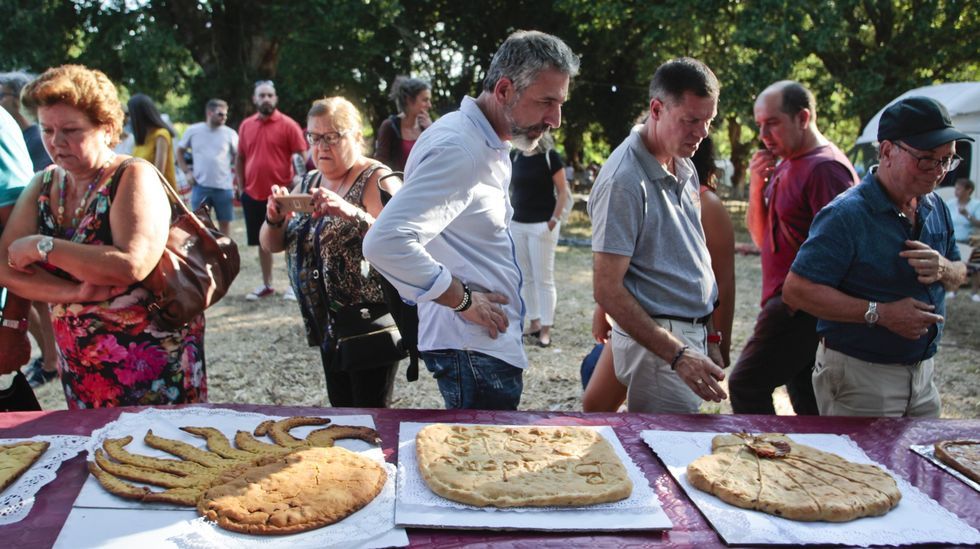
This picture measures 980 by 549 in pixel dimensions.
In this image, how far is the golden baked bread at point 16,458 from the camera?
5.30 ft

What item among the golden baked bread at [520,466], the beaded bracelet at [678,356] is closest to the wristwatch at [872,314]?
the beaded bracelet at [678,356]

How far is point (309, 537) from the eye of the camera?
145 centimetres

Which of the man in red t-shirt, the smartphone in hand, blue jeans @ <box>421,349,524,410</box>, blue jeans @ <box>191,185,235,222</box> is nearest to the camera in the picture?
blue jeans @ <box>421,349,524,410</box>

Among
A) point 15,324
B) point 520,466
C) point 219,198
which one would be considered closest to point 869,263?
point 520,466

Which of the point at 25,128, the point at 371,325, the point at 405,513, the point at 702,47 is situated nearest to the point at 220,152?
the point at 25,128

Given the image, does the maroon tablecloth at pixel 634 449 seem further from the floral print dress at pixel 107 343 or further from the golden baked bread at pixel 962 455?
the floral print dress at pixel 107 343

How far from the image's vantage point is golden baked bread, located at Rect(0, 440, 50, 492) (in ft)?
5.30

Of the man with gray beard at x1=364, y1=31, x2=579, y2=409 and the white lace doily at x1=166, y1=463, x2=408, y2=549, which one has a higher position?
the man with gray beard at x1=364, y1=31, x2=579, y2=409

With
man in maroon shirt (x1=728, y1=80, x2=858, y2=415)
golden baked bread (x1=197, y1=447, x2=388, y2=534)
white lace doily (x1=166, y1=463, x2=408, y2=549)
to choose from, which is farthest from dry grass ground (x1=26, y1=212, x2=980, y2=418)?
white lace doily (x1=166, y1=463, x2=408, y2=549)

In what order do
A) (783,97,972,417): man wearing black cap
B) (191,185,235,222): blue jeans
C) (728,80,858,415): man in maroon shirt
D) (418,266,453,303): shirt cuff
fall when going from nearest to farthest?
1. (418,266,453,303): shirt cuff
2. (783,97,972,417): man wearing black cap
3. (728,80,858,415): man in maroon shirt
4. (191,185,235,222): blue jeans

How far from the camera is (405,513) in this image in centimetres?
153

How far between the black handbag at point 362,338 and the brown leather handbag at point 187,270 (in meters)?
0.43

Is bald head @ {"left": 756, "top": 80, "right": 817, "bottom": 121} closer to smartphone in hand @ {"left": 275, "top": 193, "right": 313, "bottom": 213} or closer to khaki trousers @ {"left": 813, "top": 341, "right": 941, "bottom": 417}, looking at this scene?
khaki trousers @ {"left": 813, "top": 341, "right": 941, "bottom": 417}

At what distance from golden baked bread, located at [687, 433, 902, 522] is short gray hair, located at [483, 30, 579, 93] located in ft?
3.46
